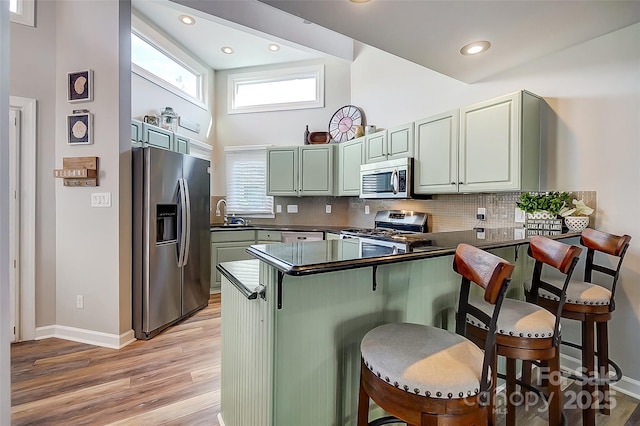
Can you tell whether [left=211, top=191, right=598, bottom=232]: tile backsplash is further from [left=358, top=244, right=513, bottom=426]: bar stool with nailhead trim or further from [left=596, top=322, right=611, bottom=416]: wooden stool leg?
[left=358, top=244, right=513, bottom=426]: bar stool with nailhead trim

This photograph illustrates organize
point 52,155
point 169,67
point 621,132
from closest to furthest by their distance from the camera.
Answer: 1. point 621,132
2. point 52,155
3. point 169,67

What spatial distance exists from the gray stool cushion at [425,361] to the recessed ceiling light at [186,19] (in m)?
4.21

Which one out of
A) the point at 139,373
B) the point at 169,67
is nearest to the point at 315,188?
the point at 169,67

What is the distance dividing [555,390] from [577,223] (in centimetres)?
132

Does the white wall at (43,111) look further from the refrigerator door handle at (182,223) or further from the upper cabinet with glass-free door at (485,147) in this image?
the upper cabinet with glass-free door at (485,147)

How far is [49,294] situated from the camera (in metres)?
2.87

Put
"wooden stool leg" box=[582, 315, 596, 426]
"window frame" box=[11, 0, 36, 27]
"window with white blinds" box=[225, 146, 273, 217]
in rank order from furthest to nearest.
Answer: "window with white blinds" box=[225, 146, 273, 217] → "window frame" box=[11, 0, 36, 27] → "wooden stool leg" box=[582, 315, 596, 426]

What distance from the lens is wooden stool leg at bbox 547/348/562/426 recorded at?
143 cm

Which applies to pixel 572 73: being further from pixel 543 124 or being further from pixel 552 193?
pixel 552 193

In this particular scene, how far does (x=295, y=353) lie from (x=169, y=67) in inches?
178

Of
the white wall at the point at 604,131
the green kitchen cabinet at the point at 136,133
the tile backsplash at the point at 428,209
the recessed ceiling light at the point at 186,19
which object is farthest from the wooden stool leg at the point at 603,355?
the recessed ceiling light at the point at 186,19

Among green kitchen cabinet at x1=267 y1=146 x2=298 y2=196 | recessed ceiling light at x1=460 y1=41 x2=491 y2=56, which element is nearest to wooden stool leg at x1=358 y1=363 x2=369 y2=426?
recessed ceiling light at x1=460 y1=41 x2=491 y2=56

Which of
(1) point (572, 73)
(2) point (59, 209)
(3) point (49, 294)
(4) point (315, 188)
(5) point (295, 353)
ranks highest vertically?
(1) point (572, 73)

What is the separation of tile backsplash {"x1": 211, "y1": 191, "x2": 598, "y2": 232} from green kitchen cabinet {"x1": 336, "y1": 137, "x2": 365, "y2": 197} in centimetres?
44
